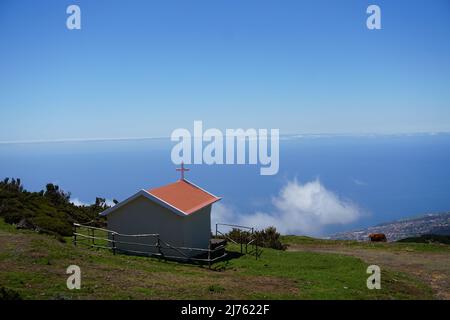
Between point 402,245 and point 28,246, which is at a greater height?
point 28,246

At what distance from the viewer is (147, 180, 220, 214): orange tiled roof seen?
916 inches

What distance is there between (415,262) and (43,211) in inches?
1014

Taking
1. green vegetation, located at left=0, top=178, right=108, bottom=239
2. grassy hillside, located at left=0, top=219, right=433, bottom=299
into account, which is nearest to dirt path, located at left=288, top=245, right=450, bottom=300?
grassy hillside, located at left=0, top=219, right=433, bottom=299

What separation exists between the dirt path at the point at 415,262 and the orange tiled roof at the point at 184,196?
10361mm

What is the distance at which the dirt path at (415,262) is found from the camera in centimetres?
2134

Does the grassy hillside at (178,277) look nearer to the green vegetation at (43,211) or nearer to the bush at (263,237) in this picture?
the green vegetation at (43,211)

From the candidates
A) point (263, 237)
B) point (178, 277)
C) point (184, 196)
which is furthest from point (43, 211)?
point (178, 277)

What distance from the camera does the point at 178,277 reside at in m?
18.0

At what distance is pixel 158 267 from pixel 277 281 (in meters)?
5.34

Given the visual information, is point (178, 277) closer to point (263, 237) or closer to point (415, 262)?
point (263, 237)

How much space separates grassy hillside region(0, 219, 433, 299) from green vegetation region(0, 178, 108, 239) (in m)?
A: 4.74
